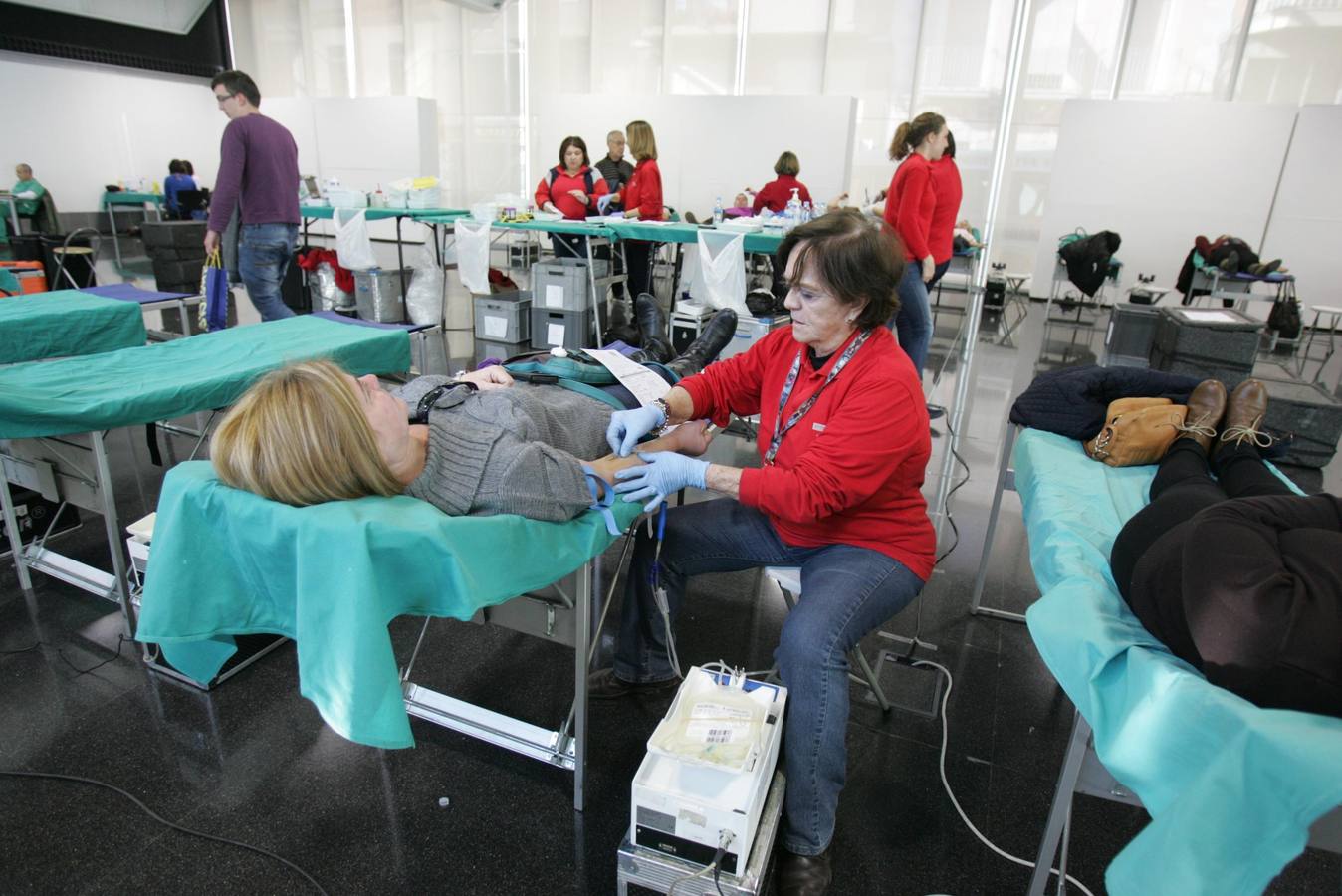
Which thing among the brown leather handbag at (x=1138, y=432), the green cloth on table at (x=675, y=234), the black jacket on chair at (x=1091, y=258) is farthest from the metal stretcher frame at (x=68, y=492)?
the black jacket on chair at (x=1091, y=258)

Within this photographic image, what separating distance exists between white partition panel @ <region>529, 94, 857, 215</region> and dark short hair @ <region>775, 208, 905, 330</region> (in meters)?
7.21

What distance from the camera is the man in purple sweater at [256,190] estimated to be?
3447 millimetres

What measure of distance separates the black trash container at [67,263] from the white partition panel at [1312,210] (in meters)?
10.4

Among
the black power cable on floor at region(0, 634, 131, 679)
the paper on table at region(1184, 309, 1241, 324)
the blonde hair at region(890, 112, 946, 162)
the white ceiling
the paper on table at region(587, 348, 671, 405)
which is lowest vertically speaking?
the black power cable on floor at region(0, 634, 131, 679)

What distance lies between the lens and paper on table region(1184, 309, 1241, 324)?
413 centimetres

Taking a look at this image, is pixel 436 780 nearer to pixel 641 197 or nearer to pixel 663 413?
pixel 663 413

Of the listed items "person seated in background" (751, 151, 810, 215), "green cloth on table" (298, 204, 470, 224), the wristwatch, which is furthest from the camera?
"person seated in background" (751, 151, 810, 215)

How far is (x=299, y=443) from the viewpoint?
1063 mm

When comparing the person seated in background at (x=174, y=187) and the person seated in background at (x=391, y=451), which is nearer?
the person seated in background at (x=391, y=451)

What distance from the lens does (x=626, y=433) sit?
1634 mm

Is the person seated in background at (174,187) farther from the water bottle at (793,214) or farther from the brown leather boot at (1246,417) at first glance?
the brown leather boot at (1246,417)

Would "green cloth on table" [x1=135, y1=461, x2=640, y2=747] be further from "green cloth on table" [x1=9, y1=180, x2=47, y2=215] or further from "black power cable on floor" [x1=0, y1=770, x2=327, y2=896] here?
"green cloth on table" [x1=9, y1=180, x2=47, y2=215]

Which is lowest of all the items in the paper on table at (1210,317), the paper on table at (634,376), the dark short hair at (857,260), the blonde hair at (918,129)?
the paper on table at (1210,317)

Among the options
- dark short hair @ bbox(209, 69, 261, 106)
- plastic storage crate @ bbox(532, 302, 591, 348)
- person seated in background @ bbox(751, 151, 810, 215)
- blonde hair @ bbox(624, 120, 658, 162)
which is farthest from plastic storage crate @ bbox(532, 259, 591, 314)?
person seated in background @ bbox(751, 151, 810, 215)
